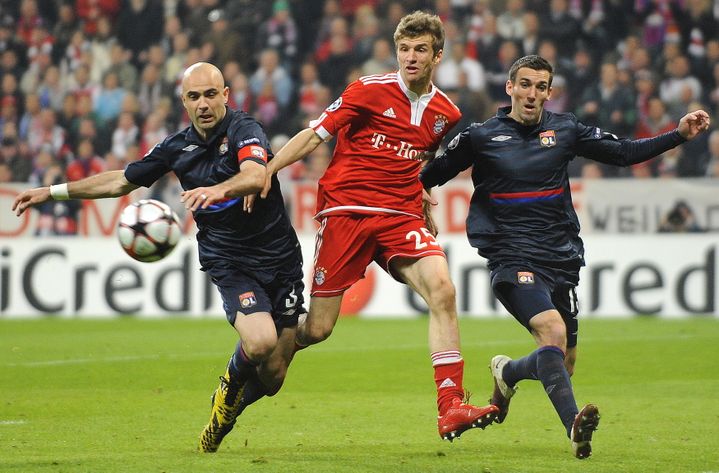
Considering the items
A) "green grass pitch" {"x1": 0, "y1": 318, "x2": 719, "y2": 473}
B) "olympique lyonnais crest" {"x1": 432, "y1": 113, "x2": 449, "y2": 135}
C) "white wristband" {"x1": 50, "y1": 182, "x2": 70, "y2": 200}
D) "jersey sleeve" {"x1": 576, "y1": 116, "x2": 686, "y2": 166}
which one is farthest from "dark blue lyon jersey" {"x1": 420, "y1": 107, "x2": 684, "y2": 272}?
"white wristband" {"x1": 50, "y1": 182, "x2": 70, "y2": 200}

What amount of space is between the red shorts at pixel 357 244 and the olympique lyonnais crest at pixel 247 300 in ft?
1.25

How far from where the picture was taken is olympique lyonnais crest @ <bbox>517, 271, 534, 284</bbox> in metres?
6.69

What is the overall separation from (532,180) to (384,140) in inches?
33.0

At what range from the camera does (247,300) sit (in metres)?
6.73

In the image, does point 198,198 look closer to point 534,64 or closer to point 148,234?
point 148,234

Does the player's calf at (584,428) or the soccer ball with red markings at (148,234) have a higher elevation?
the soccer ball with red markings at (148,234)

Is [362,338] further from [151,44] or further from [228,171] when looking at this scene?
[151,44]

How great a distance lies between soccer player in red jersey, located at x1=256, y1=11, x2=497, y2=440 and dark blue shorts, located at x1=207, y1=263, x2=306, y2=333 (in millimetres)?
118

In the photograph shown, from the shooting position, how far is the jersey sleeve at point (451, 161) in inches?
279

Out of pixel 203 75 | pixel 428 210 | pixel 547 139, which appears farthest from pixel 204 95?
pixel 547 139

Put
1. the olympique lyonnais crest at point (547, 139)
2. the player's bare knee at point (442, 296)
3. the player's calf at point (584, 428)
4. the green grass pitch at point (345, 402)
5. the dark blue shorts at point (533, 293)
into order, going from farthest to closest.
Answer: the olympique lyonnais crest at point (547, 139) → the dark blue shorts at point (533, 293) → the player's bare knee at point (442, 296) → the green grass pitch at point (345, 402) → the player's calf at point (584, 428)

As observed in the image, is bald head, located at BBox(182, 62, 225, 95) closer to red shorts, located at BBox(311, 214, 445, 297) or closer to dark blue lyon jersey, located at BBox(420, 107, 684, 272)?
red shorts, located at BBox(311, 214, 445, 297)

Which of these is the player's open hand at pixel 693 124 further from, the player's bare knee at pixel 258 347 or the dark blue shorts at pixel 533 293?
the player's bare knee at pixel 258 347

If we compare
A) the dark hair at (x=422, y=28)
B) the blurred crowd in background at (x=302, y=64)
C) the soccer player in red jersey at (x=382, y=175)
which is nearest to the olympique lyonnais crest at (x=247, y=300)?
the soccer player in red jersey at (x=382, y=175)
